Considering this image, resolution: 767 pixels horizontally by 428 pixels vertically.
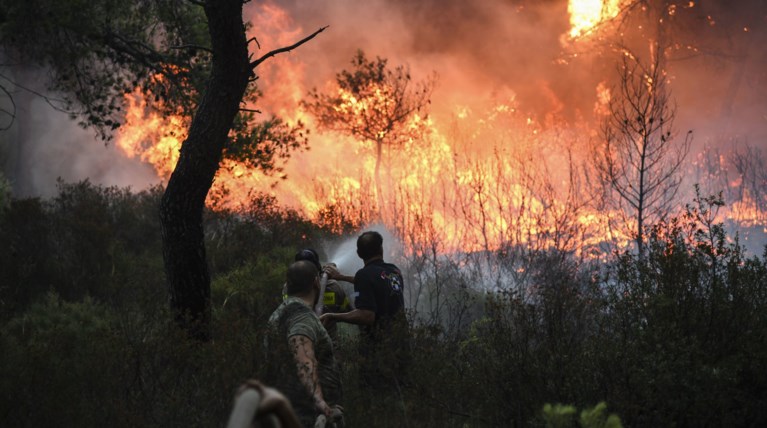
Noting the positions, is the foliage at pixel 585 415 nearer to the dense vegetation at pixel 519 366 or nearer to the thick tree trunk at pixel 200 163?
the dense vegetation at pixel 519 366

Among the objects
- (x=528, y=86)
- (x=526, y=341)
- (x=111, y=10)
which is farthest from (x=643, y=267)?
(x=528, y=86)

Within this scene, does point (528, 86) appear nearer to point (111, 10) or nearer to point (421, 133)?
point (421, 133)

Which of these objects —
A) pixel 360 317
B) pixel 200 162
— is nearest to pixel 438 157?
pixel 200 162

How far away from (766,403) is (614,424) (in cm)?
395

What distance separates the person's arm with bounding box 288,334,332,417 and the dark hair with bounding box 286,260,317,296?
301mm

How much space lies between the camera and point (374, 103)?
27234 millimetres

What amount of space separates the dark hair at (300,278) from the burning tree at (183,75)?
1716 millimetres

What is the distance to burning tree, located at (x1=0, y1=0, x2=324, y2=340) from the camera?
7.15 m

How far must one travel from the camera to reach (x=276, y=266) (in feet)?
39.9

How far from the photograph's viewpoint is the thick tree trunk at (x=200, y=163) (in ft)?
23.4

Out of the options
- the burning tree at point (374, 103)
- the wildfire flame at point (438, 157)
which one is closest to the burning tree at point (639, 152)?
the wildfire flame at point (438, 157)

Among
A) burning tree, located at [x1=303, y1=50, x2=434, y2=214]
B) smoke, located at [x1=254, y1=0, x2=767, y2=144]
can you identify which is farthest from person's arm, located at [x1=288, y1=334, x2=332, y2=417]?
smoke, located at [x1=254, y1=0, x2=767, y2=144]

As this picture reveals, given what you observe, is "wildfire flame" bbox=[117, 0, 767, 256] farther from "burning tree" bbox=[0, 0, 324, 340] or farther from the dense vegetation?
the dense vegetation

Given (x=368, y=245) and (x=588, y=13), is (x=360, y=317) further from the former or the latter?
(x=588, y=13)
